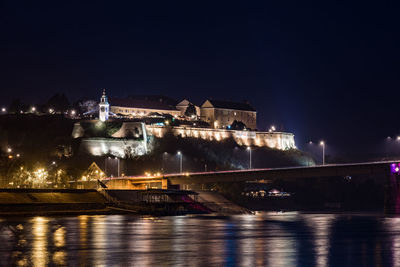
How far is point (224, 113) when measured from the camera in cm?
17625

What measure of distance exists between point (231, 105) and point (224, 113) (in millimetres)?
4924

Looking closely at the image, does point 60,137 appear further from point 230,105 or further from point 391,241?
point 391,241

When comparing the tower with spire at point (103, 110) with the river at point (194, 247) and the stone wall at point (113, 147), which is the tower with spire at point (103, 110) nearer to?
the stone wall at point (113, 147)

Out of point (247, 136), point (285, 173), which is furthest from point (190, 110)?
point (285, 173)

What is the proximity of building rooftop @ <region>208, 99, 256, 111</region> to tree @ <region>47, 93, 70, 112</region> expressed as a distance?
138ft

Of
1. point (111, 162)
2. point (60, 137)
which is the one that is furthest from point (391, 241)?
point (60, 137)

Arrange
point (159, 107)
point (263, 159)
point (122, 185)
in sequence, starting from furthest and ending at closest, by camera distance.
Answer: point (159, 107), point (263, 159), point (122, 185)

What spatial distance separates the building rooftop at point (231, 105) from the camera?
177 metres

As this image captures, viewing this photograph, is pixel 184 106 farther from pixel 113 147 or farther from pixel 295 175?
pixel 295 175

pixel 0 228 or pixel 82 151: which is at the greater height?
pixel 82 151

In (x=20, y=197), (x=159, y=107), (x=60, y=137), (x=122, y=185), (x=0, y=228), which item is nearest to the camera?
(x=0, y=228)

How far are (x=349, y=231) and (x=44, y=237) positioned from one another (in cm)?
2390

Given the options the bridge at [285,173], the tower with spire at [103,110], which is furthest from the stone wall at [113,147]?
the bridge at [285,173]

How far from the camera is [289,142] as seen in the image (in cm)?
17238
